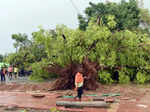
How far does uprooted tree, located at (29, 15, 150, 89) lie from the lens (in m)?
11.0

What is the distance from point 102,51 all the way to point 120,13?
28.5 feet

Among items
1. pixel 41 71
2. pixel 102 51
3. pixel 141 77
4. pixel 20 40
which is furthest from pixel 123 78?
pixel 20 40

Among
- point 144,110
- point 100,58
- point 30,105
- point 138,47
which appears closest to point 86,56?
point 100,58

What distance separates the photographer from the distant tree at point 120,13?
1769cm

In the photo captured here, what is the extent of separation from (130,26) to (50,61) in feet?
30.2

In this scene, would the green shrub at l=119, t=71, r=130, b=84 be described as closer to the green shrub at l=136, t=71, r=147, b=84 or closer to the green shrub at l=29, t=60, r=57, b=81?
the green shrub at l=136, t=71, r=147, b=84

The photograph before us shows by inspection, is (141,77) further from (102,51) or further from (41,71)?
(41,71)

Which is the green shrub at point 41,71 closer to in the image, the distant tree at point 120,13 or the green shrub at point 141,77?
the green shrub at point 141,77

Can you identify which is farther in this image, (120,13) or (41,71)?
(120,13)

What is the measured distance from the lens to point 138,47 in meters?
11.4

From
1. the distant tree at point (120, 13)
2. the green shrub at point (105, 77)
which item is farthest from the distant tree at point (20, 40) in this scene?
the green shrub at point (105, 77)

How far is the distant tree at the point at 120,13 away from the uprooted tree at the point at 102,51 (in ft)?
19.0

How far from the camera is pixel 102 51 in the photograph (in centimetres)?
1112

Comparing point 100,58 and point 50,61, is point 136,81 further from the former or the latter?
point 50,61
